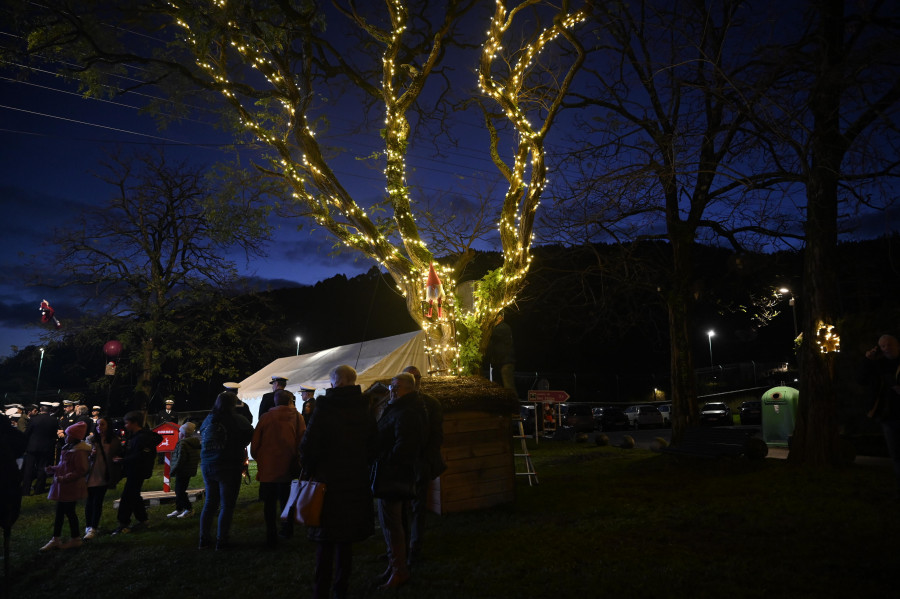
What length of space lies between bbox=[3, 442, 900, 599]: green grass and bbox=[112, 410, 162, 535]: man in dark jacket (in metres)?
0.36

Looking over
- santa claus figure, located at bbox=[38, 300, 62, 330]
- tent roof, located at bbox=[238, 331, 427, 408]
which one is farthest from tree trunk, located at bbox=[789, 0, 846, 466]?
santa claus figure, located at bbox=[38, 300, 62, 330]

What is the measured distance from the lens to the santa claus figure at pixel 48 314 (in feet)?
66.3

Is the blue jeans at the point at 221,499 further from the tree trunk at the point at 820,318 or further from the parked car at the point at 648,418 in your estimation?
the parked car at the point at 648,418

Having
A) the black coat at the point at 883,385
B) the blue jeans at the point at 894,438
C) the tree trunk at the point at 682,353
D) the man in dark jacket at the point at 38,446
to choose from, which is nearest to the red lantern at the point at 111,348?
the man in dark jacket at the point at 38,446

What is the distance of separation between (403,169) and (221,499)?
6504 millimetres

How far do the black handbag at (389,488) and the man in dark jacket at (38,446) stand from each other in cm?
1030

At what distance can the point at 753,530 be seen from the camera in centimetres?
559

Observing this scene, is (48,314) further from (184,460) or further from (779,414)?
(779,414)

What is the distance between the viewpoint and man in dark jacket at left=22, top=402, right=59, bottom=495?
1146cm

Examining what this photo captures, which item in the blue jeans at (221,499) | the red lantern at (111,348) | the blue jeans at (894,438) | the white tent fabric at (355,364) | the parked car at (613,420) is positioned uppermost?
the red lantern at (111,348)

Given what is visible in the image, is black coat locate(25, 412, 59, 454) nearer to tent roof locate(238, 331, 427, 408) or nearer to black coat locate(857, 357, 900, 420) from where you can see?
tent roof locate(238, 331, 427, 408)

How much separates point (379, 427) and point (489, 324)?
6.04 metres

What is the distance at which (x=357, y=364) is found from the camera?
13.3 m

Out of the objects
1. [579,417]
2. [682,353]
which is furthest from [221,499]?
[579,417]
